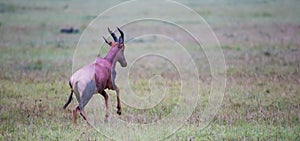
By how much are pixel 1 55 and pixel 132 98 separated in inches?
284

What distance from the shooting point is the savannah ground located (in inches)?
389

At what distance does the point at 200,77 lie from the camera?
1544cm

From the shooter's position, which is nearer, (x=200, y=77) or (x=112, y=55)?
(x=112, y=55)

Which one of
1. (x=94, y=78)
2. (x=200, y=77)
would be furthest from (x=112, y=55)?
(x=200, y=77)

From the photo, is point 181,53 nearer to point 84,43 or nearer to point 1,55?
point 84,43

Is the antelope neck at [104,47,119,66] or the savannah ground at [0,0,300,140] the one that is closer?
the savannah ground at [0,0,300,140]

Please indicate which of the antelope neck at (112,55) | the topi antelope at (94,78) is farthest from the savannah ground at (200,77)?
the antelope neck at (112,55)

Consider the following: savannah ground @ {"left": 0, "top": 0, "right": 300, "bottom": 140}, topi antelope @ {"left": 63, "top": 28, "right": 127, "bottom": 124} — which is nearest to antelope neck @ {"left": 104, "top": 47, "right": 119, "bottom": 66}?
topi antelope @ {"left": 63, "top": 28, "right": 127, "bottom": 124}

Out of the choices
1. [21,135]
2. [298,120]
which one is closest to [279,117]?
[298,120]

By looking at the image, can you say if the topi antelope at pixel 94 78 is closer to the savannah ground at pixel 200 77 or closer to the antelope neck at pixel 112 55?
the antelope neck at pixel 112 55

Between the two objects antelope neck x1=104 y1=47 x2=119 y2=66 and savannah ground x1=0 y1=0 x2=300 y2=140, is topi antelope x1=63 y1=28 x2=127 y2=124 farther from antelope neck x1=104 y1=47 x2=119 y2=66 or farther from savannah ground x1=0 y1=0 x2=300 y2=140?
savannah ground x1=0 y1=0 x2=300 y2=140

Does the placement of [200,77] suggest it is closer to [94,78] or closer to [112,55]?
[112,55]

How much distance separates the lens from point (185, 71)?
54.5 ft

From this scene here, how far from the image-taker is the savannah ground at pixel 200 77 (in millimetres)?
9875
